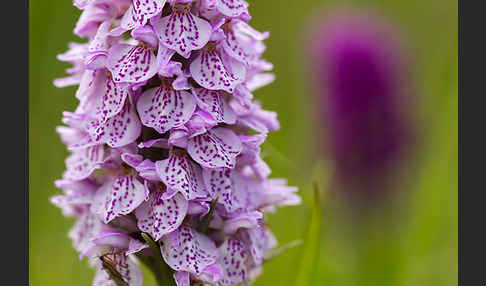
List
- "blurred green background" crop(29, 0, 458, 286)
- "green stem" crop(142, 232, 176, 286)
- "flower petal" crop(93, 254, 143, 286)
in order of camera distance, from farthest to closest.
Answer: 1. "blurred green background" crop(29, 0, 458, 286)
2. "flower petal" crop(93, 254, 143, 286)
3. "green stem" crop(142, 232, 176, 286)

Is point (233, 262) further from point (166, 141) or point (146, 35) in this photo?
point (146, 35)

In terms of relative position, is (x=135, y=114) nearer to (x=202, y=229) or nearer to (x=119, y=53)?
(x=119, y=53)

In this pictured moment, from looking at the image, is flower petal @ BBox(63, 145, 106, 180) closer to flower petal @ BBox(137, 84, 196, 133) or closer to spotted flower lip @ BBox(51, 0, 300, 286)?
spotted flower lip @ BBox(51, 0, 300, 286)

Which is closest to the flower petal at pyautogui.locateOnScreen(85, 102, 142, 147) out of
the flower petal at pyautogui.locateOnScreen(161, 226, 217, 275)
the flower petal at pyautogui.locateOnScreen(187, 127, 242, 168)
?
the flower petal at pyautogui.locateOnScreen(187, 127, 242, 168)

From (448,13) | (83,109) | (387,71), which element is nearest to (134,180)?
(83,109)

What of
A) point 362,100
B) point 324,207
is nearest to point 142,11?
point 324,207
